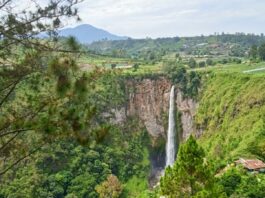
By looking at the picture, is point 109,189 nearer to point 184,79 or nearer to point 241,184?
point 184,79

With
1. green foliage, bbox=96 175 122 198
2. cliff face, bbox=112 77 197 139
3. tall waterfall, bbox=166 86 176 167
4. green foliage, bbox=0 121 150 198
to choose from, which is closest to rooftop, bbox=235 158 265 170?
green foliage, bbox=96 175 122 198

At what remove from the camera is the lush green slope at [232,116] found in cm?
3231

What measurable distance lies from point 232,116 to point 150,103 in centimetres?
1205

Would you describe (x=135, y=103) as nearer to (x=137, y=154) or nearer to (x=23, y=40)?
(x=137, y=154)

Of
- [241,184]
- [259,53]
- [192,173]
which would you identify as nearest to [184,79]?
[259,53]

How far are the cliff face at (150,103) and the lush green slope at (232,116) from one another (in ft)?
16.2

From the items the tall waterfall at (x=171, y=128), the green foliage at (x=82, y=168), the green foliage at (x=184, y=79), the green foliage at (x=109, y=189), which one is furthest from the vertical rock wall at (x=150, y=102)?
the green foliage at (x=109, y=189)

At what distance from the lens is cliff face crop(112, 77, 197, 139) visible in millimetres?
50406

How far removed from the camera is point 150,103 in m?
50.9

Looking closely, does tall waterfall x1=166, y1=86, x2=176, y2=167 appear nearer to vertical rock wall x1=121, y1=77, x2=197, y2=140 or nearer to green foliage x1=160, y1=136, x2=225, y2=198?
vertical rock wall x1=121, y1=77, x2=197, y2=140

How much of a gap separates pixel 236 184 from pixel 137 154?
24900mm

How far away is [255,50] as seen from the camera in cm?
6175

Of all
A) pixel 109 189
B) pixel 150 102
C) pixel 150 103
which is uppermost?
pixel 150 102

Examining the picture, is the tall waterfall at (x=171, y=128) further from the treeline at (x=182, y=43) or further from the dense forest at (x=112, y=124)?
the treeline at (x=182, y=43)
